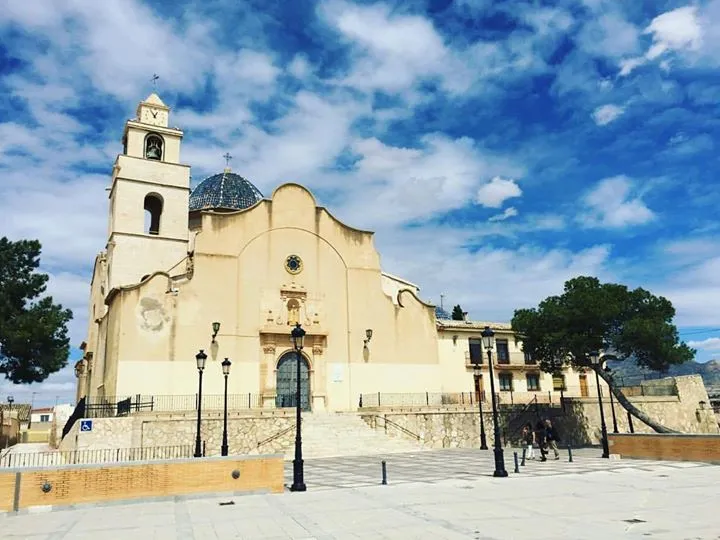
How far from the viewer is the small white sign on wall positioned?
31.8m

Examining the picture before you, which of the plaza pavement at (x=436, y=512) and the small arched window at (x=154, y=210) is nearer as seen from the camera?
the plaza pavement at (x=436, y=512)

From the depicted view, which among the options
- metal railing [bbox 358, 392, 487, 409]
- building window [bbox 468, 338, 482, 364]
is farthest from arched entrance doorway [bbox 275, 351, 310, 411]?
building window [bbox 468, 338, 482, 364]

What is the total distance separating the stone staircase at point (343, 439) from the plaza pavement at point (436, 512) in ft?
26.5

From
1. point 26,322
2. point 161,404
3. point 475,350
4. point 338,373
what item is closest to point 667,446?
point 338,373

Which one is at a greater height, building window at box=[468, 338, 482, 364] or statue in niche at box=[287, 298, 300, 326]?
statue in niche at box=[287, 298, 300, 326]

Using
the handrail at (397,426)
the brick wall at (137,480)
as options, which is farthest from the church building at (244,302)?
the brick wall at (137,480)

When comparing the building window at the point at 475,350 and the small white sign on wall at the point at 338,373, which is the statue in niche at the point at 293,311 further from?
the building window at the point at 475,350

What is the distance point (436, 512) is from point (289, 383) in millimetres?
20579

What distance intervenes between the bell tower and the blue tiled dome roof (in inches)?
275

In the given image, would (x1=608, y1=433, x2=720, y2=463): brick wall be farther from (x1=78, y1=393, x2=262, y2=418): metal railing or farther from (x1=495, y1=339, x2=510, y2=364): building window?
(x1=495, y1=339, x2=510, y2=364): building window

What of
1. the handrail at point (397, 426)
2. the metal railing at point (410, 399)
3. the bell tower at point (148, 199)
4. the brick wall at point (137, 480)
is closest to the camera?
the brick wall at point (137, 480)

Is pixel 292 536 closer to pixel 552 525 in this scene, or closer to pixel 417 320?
pixel 552 525

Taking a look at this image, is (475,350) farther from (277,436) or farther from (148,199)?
(148,199)

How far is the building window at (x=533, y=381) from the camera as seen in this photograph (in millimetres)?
40656
